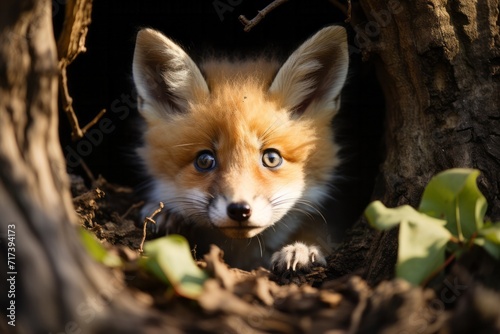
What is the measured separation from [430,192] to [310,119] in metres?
1.57

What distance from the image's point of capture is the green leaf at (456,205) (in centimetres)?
→ 206

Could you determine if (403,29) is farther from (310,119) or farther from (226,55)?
(226,55)

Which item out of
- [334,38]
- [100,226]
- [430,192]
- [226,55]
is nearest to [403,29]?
[334,38]

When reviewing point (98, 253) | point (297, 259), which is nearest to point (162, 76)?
point (297, 259)

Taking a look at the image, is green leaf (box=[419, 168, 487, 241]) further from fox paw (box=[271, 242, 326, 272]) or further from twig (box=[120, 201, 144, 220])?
twig (box=[120, 201, 144, 220])

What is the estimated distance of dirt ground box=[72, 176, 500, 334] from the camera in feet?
5.45

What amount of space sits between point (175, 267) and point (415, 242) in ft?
2.74

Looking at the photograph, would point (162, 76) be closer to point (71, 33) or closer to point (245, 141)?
point (245, 141)

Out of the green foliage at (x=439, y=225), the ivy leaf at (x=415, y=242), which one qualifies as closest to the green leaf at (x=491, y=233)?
the green foliage at (x=439, y=225)

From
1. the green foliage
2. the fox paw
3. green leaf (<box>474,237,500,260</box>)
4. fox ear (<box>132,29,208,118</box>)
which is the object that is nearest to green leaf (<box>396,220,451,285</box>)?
the green foliage

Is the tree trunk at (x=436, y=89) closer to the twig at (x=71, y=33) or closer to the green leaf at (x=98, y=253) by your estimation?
the green leaf at (x=98, y=253)

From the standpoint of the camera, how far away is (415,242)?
1.96m

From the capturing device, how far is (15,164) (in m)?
1.60

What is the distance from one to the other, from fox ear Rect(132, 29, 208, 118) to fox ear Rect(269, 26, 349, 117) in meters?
0.51
